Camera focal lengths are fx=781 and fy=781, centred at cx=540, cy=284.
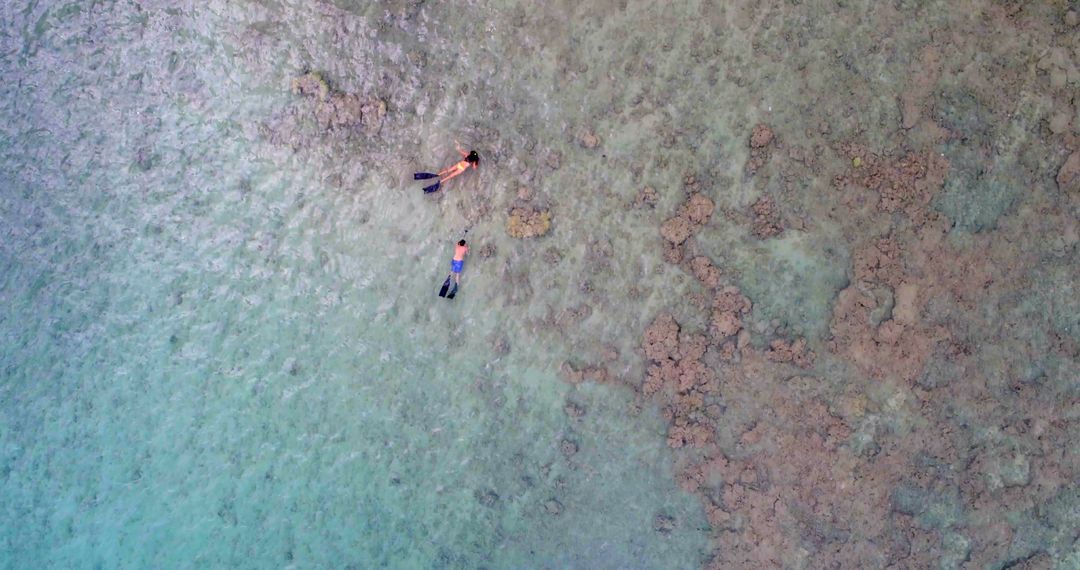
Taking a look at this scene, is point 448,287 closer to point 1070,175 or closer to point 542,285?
point 542,285

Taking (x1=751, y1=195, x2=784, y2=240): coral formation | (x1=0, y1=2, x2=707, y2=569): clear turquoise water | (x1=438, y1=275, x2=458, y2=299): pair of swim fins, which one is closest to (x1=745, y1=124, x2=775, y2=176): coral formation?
(x1=751, y1=195, x2=784, y2=240): coral formation

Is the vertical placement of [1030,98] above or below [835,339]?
above

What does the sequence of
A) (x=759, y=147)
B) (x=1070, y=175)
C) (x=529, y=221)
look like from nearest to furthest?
(x=1070, y=175), (x=759, y=147), (x=529, y=221)

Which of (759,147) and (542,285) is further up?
(759,147)

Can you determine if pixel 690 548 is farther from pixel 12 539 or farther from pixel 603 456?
pixel 12 539

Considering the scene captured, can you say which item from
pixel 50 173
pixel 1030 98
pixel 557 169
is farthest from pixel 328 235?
pixel 1030 98

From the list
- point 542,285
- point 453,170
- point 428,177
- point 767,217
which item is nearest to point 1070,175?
point 767,217

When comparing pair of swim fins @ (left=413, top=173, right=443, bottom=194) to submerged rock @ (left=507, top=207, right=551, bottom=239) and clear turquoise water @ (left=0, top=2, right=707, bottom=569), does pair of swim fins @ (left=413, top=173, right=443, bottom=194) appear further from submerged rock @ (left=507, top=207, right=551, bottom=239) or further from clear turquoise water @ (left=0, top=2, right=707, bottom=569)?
submerged rock @ (left=507, top=207, right=551, bottom=239)

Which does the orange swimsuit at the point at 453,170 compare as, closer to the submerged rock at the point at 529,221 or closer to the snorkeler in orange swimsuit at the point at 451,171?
the snorkeler in orange swimsuit at the point at 451,171
